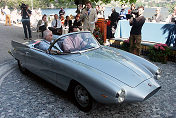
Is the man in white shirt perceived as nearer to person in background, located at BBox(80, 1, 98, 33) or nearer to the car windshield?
the car windshield

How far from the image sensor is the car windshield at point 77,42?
3891mm

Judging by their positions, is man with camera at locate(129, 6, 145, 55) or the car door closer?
the car door

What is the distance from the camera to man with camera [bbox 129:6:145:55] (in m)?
6.11

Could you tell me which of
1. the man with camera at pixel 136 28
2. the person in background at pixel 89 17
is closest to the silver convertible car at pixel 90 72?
the man with camera at pixel 136 28

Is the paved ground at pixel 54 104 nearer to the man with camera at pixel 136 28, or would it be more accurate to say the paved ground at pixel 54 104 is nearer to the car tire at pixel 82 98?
the car tire at pixel 82 98

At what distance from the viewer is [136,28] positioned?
6.34m

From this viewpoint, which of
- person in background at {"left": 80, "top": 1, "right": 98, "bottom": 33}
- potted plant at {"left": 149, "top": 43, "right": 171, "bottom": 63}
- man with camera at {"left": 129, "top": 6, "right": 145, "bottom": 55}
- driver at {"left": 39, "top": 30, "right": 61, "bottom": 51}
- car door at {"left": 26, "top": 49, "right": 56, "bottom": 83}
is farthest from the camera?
person in background at {"left": 80, "top": 1, "right": 98, "bottom": 33}

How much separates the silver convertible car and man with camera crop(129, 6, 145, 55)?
7.99 feet

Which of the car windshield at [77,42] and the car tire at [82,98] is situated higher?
the car windshield at [77,42]

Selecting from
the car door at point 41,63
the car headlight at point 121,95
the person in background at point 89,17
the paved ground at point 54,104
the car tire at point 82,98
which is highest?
the person in background at point 89,17

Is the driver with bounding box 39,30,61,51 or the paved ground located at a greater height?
the driver with bounding box 39,30,61,51

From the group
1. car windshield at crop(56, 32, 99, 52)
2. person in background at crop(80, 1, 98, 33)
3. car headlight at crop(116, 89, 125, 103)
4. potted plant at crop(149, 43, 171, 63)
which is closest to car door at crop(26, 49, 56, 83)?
car windshield at crop(56, 32, 99, 52)

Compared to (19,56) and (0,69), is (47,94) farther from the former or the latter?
(0,69)

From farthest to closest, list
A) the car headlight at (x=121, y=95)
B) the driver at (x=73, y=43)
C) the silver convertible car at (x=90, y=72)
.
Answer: the driver at (x=73, y=43)
the silver convertible car at (x=90, y=72)
the car headlight at (x=121, y=95)
